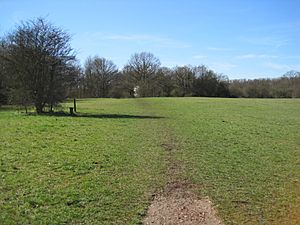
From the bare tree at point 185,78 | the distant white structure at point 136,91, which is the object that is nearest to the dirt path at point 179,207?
the distant white structure at point 136,91

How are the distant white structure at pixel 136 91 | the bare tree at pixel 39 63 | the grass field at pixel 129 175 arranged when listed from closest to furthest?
the grass field at pixel 129 175 < the bare tree at pixel 39 63 < the distant white structure at pixel 136 91

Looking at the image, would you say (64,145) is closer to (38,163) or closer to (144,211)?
(38,163)

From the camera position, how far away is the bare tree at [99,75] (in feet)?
315

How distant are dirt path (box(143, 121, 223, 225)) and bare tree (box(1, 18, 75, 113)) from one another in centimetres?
2289

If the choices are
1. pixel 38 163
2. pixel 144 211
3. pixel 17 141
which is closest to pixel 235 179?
pixel 144 211

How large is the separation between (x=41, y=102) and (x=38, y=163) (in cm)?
2120

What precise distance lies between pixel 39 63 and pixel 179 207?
25.1 metres

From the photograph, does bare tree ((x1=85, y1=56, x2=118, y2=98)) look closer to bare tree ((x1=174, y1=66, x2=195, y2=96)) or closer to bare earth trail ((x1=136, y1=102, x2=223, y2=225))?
bare tree ((x1=174, y1=66, x2=195, y2=96))

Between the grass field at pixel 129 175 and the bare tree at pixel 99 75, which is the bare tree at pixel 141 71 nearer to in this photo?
the bare tree at pixel 99 75

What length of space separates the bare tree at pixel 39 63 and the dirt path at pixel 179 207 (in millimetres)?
22886

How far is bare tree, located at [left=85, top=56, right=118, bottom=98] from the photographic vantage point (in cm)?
9588

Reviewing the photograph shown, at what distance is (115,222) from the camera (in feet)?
20.4

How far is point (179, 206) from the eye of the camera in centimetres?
721

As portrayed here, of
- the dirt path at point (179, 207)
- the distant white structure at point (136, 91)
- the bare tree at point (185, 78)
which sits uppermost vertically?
the bare tree at point (185, 78)
